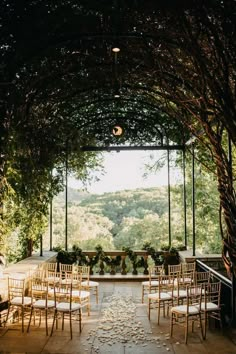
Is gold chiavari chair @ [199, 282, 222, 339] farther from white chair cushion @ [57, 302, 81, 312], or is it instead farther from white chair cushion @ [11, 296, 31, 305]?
white chair cushion @ [11, 296, 31, 305]

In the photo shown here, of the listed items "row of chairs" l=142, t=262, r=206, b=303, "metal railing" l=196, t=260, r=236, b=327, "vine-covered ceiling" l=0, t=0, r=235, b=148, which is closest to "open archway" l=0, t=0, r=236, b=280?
"vine-covered ceiling" l=0, t=0, r=235, b=148

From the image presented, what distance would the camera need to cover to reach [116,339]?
5.82 metres

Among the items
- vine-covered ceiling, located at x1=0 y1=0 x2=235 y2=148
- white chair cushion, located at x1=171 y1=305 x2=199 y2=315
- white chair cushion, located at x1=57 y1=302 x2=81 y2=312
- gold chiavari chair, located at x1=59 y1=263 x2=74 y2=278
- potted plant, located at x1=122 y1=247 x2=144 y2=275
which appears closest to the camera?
vine-covered ceiling, located at x1=0 y1=0 x2=235 y2=148

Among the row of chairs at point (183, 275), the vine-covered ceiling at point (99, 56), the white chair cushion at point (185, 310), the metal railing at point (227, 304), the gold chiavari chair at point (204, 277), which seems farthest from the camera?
the row of chairs at point (183, 275)

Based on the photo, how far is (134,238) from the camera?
18.5 meters

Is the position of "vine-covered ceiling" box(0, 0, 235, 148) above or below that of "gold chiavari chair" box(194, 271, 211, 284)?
above

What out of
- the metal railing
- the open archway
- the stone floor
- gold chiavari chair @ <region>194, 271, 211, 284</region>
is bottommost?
the stone floor

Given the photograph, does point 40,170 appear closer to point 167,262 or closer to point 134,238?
point 167,262

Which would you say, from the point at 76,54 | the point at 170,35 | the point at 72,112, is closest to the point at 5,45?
the point at 76,54

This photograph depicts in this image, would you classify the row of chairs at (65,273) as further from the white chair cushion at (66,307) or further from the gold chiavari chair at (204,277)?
the gold chiavari chair at (204,277)

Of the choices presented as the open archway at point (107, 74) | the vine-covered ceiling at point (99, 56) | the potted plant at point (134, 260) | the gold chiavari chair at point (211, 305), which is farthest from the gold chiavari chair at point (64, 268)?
the vine-covered ceiling at point (99, 56)

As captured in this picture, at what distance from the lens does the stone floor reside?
5395 mm

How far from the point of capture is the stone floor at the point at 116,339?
17.7 feet

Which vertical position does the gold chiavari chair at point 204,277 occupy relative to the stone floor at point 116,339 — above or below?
above
